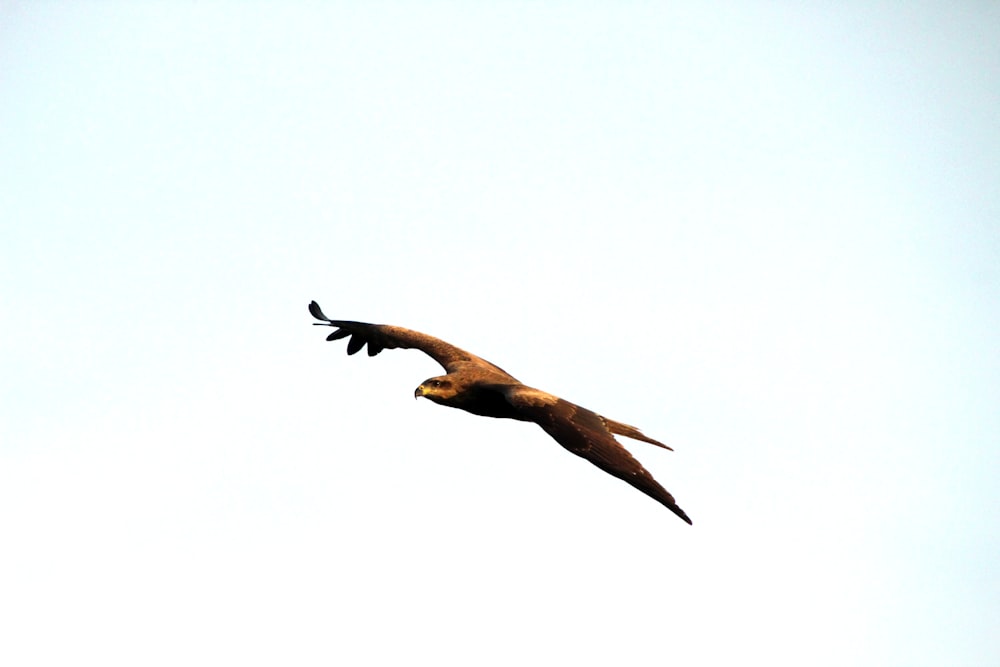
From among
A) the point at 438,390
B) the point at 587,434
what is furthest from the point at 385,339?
the point at 587,434

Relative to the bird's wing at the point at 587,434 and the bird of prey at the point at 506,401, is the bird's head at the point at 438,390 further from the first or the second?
the bird's wing at the point at 587,434

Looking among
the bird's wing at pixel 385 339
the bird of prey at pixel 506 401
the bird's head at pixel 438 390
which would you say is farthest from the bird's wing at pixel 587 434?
the bird's wing at pixel 385 339

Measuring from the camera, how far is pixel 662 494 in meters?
15.0

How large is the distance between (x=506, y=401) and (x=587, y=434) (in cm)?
182

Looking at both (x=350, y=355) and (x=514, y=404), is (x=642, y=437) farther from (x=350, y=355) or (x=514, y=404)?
(x=350, y=355)

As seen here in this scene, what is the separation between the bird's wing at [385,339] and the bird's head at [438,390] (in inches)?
98.5

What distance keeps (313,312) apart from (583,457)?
9.88 metres

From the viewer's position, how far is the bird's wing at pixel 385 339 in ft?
74.5

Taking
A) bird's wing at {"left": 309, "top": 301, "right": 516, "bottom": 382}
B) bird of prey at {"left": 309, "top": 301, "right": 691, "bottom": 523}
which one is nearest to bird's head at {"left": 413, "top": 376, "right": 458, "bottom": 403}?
bird of prey at {"left": 309, "top": 301, "right": 691, "bottom": 523}

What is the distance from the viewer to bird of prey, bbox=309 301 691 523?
1614 cm

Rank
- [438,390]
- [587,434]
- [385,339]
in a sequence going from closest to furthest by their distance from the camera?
[587,434] → [438,390] → [385,339]

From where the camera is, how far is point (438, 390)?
774 inches

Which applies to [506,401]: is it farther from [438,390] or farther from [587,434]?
[587,434]

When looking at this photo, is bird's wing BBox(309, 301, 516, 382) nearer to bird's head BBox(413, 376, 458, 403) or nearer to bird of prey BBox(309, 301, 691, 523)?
bird of prey BBox(309, 301, 691, 523)
